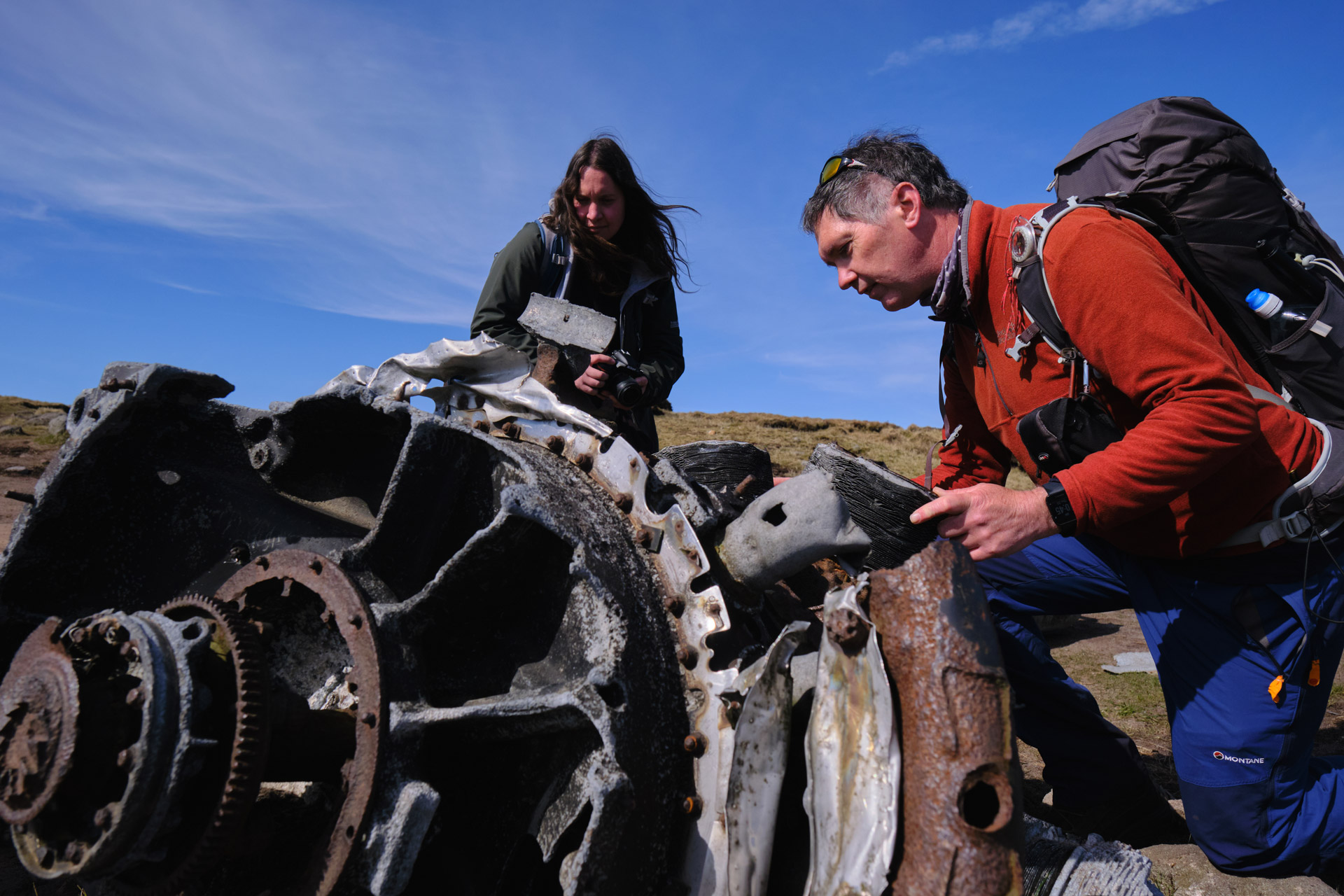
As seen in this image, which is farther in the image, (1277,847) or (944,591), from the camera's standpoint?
(1277,847)

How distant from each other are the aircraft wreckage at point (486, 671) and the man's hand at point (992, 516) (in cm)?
13

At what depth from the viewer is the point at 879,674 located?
1.61 metres

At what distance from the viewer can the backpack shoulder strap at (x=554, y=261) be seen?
3.87 meters

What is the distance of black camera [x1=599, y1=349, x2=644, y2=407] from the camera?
124 inches

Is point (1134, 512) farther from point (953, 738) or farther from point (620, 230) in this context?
point (620, 230)

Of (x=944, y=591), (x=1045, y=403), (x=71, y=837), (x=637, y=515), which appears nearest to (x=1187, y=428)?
(x=1045, y=403)

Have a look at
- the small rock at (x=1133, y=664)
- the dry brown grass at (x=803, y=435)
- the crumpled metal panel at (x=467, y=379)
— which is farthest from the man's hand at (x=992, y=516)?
the dry brown grass at (x=803, y=435)

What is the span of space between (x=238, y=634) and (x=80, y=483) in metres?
0.97

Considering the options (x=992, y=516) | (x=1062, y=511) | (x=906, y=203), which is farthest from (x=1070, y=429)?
(x=906, y=203)

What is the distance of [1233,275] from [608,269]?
256 cm

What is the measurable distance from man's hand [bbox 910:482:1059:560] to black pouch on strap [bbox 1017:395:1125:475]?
43 centimetres

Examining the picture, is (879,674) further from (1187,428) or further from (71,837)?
(71,837)

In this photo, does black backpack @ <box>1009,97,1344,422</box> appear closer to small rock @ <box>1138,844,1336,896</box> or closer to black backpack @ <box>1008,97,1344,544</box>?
black backpack @ <box>1008,97,1344,544</box>

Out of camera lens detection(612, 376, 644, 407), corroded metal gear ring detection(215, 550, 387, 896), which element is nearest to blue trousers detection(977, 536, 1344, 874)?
camera lens detection(612, 376, 644, 407)
